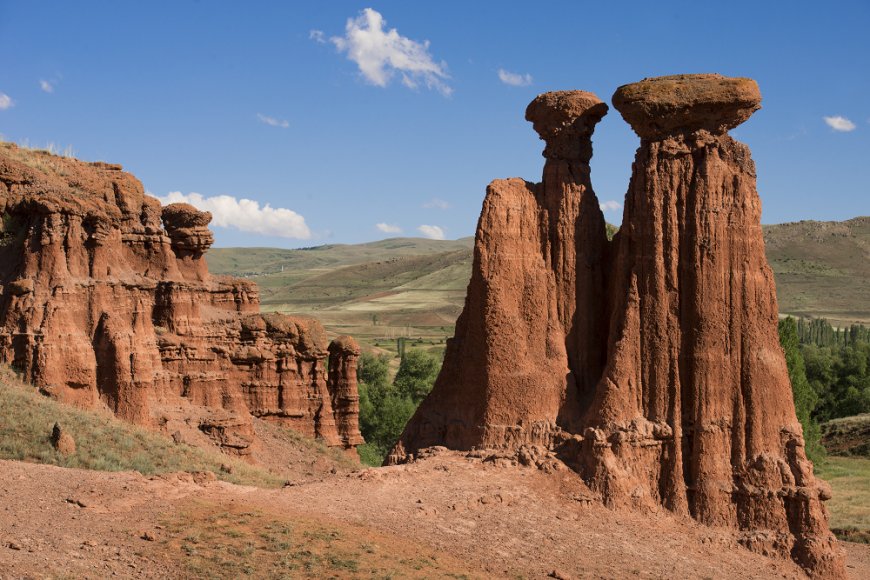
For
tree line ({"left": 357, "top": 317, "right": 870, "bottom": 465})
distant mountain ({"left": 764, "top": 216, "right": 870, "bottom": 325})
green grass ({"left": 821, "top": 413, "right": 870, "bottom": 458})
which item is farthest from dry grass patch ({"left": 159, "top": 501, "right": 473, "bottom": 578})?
distant mountain ({"left": 764, "top": 216, "right": 870, "bottom": 325})

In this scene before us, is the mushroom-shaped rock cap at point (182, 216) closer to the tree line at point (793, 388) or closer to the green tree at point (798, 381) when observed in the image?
the tree line at point (793, 388)

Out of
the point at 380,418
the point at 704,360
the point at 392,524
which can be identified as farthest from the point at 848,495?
the point at 392,524

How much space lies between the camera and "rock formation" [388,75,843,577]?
912 inches

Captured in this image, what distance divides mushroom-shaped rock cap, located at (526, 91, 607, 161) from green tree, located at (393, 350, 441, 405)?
126 feet

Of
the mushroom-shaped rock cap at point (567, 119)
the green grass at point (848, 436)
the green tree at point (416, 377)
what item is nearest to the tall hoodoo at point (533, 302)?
the mushroom-shaped rock cap at point (567, 119)

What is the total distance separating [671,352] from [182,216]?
2203 cm

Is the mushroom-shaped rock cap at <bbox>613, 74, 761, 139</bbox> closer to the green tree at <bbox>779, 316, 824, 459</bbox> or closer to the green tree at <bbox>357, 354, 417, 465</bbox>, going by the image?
the green tree at <bbox>779, 316, 824, 459</bbox>

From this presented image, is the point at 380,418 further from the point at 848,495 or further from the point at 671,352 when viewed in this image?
the point at 671,352

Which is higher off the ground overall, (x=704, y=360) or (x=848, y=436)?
(x=704, y=360)

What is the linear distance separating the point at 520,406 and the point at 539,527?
3654 mm

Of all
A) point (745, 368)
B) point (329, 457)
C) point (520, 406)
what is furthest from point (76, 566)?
point (329, 457)

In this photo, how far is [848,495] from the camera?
47.3m

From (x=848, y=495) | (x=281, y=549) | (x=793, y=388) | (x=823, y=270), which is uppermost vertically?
(x=823, y=270)

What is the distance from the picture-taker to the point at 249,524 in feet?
63.5
